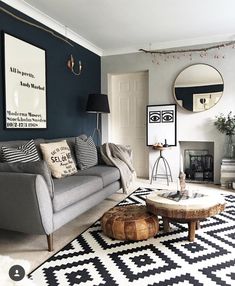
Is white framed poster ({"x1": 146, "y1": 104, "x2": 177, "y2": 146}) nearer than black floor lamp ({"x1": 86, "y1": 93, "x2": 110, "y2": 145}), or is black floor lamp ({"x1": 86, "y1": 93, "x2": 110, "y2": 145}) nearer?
black floor lamp ({"x1": 86, "y1": 93, "x2": 110, "y2": 145})

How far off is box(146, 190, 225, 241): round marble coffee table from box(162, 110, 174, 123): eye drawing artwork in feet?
8.52

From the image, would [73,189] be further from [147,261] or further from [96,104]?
[96,104]

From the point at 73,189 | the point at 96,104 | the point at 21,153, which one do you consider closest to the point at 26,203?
the point at 73,189

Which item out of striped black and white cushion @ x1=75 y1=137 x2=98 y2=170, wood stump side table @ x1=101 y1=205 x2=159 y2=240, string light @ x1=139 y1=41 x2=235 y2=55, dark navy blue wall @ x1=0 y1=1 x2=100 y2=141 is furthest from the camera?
string light @ x1=139 y1=41 x2=235 y2=55

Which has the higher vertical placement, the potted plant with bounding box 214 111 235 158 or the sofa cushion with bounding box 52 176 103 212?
the potted plant with bounding box 214 111 235 158

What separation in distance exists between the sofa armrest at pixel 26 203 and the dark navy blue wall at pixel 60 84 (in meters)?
1.15

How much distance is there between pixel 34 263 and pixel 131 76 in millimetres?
4154

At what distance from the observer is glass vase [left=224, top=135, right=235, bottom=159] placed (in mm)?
4516

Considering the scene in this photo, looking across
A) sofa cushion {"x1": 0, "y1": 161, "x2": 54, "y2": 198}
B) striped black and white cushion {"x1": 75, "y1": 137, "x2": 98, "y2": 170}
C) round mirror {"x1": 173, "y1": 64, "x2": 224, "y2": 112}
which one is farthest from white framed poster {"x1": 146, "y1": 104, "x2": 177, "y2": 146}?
sofa cushion {"x1": 0, "y1": 161, "x2": 54, "y2": 198}

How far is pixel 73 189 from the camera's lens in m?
2.55

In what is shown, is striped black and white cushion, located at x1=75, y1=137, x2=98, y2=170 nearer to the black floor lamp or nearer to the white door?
the black floor lamp

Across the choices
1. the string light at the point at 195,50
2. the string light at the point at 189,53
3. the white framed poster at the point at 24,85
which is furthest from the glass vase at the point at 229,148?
the white framed poster at the point at 24,85

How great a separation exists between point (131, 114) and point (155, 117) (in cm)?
62

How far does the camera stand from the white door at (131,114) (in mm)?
5363
